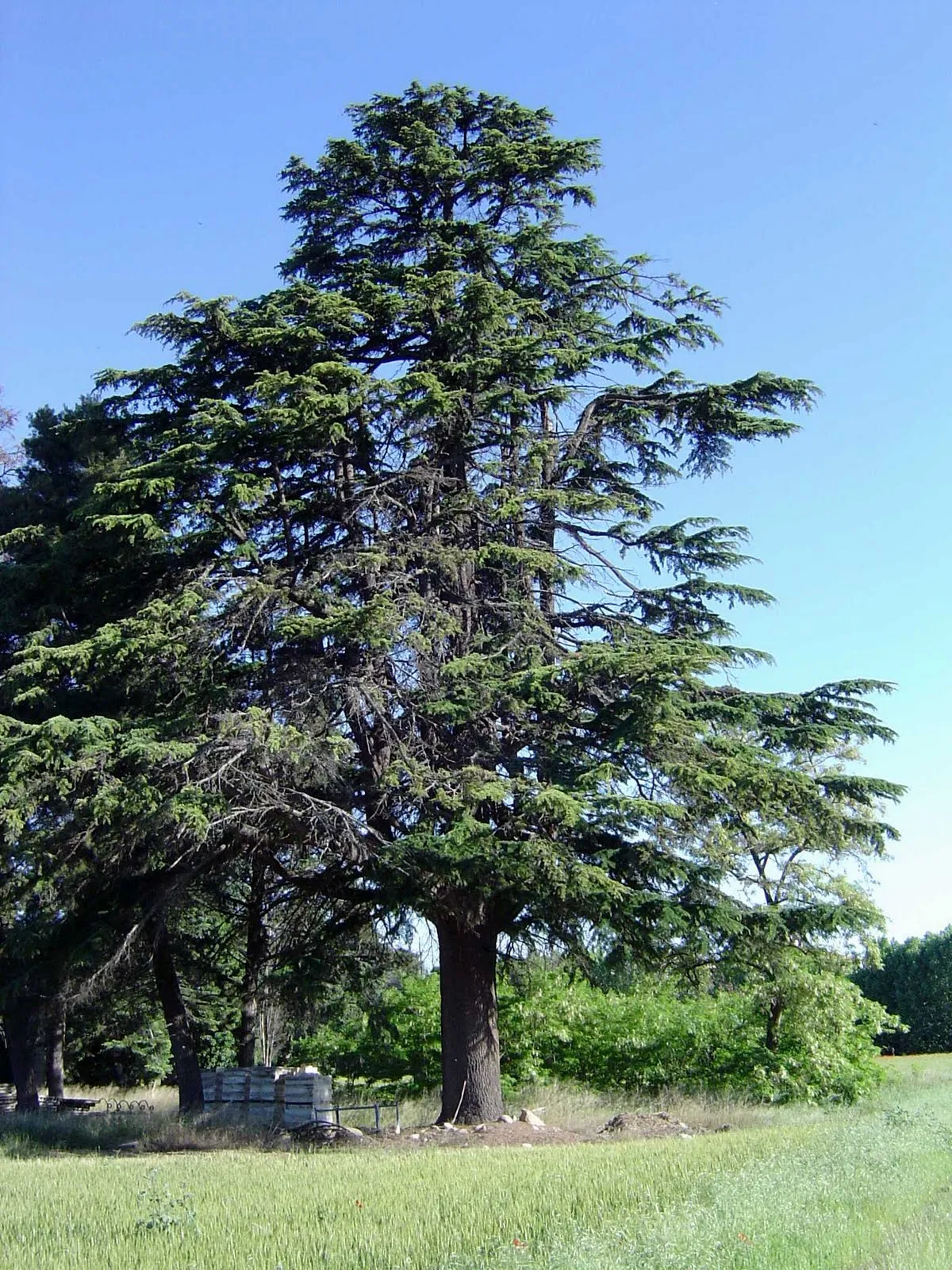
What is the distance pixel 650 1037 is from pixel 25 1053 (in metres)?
14.0

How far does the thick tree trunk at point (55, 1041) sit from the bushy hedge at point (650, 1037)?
5817 mm

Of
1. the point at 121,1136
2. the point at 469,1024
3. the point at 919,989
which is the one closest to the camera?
the point at 469,1024

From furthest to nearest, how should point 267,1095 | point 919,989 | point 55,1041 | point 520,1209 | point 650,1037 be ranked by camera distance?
point 919,989, point 55,1041, point 650,1037, point 267,1095, point 520,1209

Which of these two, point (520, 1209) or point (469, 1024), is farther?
point (469, 1024)

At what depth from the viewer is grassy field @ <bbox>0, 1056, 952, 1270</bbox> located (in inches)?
292

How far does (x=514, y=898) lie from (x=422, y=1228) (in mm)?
7285

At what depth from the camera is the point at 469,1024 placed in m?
17.3

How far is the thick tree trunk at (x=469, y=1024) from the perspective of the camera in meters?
16.9

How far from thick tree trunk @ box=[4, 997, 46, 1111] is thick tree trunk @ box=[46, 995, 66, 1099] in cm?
34

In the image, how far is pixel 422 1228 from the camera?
842 centimetres

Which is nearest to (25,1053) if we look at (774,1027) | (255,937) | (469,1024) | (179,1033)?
(179,1033)

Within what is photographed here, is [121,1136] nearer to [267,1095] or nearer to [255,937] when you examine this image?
[267,1095]

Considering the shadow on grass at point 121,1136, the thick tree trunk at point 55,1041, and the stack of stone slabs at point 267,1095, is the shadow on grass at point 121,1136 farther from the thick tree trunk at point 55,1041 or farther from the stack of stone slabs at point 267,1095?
the thick tree trunk at point 55,1041

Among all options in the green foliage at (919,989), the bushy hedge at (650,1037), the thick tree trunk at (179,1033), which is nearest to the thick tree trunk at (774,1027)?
the bushy hedge at (650,1037)
